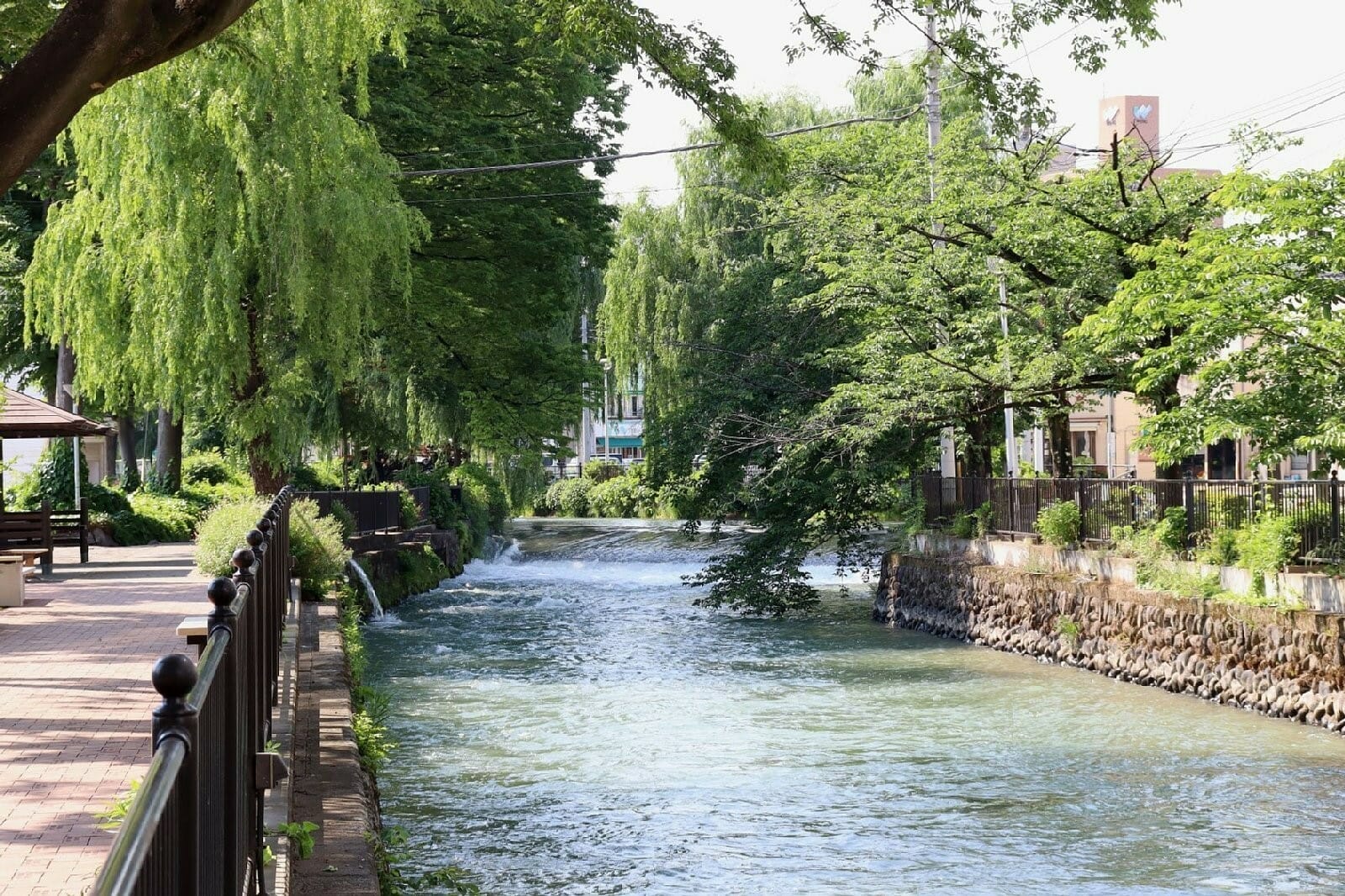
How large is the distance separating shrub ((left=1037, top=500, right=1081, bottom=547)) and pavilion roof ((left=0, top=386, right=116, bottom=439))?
565 inches

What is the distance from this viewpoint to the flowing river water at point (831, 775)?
1122cm

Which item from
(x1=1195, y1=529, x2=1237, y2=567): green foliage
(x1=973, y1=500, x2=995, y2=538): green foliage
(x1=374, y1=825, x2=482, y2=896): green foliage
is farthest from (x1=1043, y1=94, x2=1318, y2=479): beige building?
(x1=374, y1=825, x2=482, y2=896): green foliage

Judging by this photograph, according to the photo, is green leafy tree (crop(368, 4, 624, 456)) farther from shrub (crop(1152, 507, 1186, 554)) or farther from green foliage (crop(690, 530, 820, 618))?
shrub (crop(1152, 507, 1186, 554))

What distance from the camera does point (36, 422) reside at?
21.4m

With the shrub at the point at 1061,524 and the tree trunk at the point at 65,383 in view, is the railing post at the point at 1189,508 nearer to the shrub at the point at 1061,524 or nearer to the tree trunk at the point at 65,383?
the shrub at the point at 1061,524

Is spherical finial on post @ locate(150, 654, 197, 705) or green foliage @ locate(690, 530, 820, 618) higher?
spherical finial on post @ locate(150, 654, 197, 705)

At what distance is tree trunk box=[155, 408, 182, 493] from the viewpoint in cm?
3475

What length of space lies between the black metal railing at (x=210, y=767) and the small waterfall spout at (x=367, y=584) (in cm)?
1890

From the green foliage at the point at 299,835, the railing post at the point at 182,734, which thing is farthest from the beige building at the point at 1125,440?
the railing post at the point at 182,734

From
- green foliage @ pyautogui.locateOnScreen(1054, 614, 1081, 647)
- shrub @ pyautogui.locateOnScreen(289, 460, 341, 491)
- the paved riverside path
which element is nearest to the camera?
the paved riverside path

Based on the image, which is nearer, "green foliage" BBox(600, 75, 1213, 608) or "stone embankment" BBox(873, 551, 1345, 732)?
"stone embankment" BBox(873, 551, 1345, 732)

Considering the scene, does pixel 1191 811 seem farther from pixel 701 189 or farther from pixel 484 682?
pixel 701 189

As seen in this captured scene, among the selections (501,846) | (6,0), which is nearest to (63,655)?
(501,846)

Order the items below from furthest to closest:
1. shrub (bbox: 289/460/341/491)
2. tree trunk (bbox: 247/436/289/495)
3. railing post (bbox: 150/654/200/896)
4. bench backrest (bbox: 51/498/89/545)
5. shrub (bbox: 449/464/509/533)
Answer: shrub (bbox: 449/464/509/533) < shrub (bbox: 289/460/341/491) < bench backrest (bbox: 51/498/89/545) < tree trunk (bbox: 247/436/289/495) < railing post (bbox: 150/654/200/896)
